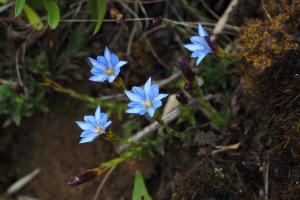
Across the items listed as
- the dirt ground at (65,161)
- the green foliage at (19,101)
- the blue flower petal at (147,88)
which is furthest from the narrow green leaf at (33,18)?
the blue flower petal at (147,88)

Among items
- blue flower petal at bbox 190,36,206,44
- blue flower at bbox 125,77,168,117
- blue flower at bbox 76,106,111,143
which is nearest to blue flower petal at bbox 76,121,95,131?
blue flower at bbox 76,106,111,143

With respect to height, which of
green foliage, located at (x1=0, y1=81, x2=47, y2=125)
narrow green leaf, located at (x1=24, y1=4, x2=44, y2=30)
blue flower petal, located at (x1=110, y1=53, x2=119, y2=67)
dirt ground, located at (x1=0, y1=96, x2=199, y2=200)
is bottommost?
dirt ground, located at (x1=0, y1=96, x2=199, y2=200)

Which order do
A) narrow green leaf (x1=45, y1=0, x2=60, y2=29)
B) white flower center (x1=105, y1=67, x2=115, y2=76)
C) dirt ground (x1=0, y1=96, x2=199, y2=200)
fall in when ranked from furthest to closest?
dirt ground (x1=0, y1=96, x2=199, y2=200), narrow green leaf (x1=45, y1=0, x2=60, y2=29), white flower center (x1=105, y1=67, x2=115, y2=76)

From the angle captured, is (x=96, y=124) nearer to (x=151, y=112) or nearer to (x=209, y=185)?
(x=151, y=112)

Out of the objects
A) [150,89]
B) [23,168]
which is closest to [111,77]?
[150,89]

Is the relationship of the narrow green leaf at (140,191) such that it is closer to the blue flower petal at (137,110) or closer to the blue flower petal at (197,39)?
the blue flower petal at (137,110)

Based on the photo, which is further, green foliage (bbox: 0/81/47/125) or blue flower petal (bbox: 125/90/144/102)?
green foliage (bbox: 0/81/47/125)

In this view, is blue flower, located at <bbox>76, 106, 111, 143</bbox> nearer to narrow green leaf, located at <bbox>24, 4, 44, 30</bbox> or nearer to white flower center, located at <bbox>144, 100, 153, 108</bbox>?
white flower center, located at <bbox>144, 100, 153, 108</bbox>
